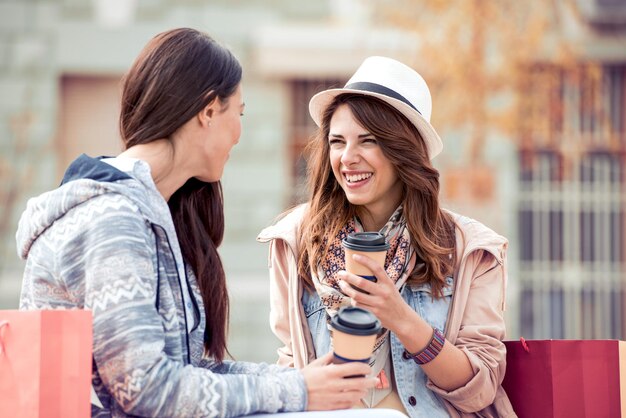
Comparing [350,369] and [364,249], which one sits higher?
[364,249]

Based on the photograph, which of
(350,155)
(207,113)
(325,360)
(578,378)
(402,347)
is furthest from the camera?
(350,155)

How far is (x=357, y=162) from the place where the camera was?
139 inches

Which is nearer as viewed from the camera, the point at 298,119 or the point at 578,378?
the point at 578,378

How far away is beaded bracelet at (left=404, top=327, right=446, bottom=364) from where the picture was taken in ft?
10.4

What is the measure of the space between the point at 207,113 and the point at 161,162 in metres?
0.19

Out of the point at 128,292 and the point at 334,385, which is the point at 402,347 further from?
the point at 128,292

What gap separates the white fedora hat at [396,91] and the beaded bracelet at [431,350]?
78 centimetres

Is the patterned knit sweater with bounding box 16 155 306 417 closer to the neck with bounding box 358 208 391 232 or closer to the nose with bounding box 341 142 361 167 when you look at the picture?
the nose with bounding box 341 142 361 167

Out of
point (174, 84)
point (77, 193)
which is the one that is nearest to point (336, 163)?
point (174, 84)

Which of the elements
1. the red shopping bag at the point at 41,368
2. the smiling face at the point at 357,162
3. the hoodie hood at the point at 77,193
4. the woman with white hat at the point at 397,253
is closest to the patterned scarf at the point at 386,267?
the woman with white hat at the point at 397,253

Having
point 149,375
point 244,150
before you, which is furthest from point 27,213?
point 244,150

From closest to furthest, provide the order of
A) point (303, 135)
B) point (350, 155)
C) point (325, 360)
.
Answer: point (325, 360) → point (350, 155) → point (303, 135)

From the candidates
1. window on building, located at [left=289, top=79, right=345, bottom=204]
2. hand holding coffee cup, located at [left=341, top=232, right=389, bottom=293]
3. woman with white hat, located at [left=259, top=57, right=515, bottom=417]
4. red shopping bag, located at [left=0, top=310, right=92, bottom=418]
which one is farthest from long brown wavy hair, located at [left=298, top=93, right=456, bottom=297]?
window on building, located at [left=289, top=79, right=345, bottom=204]

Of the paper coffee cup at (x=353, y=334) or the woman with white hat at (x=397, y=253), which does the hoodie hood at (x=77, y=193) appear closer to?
the paper coffee cup at (x=353, y=334)
